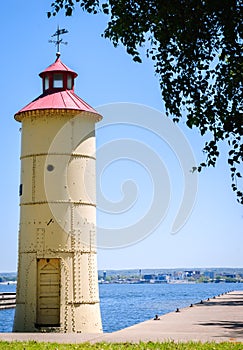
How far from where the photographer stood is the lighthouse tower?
21.0 meters

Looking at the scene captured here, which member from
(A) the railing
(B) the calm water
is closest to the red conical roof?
(B) the calm water

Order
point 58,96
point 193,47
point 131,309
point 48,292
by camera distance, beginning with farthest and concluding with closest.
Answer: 1. point 131,309
2. point 58,96
3. point 48,292
4. point 193,47

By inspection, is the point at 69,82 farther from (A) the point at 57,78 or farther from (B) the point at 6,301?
(B) the point at 6,301

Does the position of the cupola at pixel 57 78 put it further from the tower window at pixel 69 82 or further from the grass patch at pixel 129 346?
the grass patch at pixel 129 346

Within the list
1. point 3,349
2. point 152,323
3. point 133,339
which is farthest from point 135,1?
point 152,323

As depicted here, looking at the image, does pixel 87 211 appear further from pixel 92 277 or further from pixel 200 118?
pixel 200 118

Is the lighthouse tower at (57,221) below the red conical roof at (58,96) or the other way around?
below

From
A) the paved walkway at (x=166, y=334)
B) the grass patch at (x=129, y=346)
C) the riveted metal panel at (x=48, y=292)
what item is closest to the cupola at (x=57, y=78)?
the riveted metal panel at (x=48, y=292)

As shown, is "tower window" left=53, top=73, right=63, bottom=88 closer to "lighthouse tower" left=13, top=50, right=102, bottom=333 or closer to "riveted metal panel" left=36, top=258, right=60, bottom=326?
"lighthouse tower" left=13, top=50, right=102, bottom=333

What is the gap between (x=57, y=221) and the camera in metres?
21.1

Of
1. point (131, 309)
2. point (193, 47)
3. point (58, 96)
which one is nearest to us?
point (193, 47)

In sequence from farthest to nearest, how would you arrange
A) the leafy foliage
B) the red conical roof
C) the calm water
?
the calm water < the red conical roof < the leafy foliage

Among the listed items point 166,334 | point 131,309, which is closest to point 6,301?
point 131,309

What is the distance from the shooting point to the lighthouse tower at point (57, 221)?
21.0 meters
